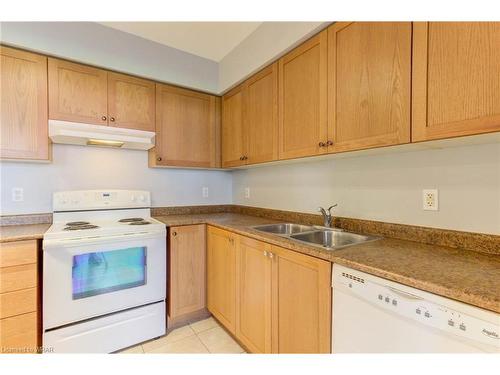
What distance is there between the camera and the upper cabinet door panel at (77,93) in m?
1.71

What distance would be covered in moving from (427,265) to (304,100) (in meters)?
1.14

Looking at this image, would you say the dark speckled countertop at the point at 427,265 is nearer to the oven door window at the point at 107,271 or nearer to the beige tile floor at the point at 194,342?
the oven door window at the point at 107,271

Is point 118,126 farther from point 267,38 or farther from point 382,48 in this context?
point 382,48

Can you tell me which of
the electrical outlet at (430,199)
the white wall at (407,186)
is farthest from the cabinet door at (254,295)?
the electrical outlet at (430,199)

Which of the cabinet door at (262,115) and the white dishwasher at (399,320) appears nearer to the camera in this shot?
the white dishwasher at (399,320)

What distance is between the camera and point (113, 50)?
6.22 ft

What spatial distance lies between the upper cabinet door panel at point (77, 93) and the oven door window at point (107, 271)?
3.43ft

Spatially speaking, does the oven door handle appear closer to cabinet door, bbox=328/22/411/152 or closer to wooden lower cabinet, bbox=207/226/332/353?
wooden lower cabinet, bbox=207/226/332/353

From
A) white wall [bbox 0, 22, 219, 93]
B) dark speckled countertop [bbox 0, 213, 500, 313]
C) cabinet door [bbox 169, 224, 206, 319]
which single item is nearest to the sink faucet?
dark speckled countertop [bbox 0, 213, 500, 313]

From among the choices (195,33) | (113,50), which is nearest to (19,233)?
(113,50)

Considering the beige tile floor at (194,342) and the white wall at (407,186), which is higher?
the white wall at (407,186)

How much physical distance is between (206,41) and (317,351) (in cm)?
241

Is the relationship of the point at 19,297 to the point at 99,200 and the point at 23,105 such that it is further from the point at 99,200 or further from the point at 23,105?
the point at 23,105

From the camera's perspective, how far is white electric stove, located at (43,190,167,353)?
1454mm
